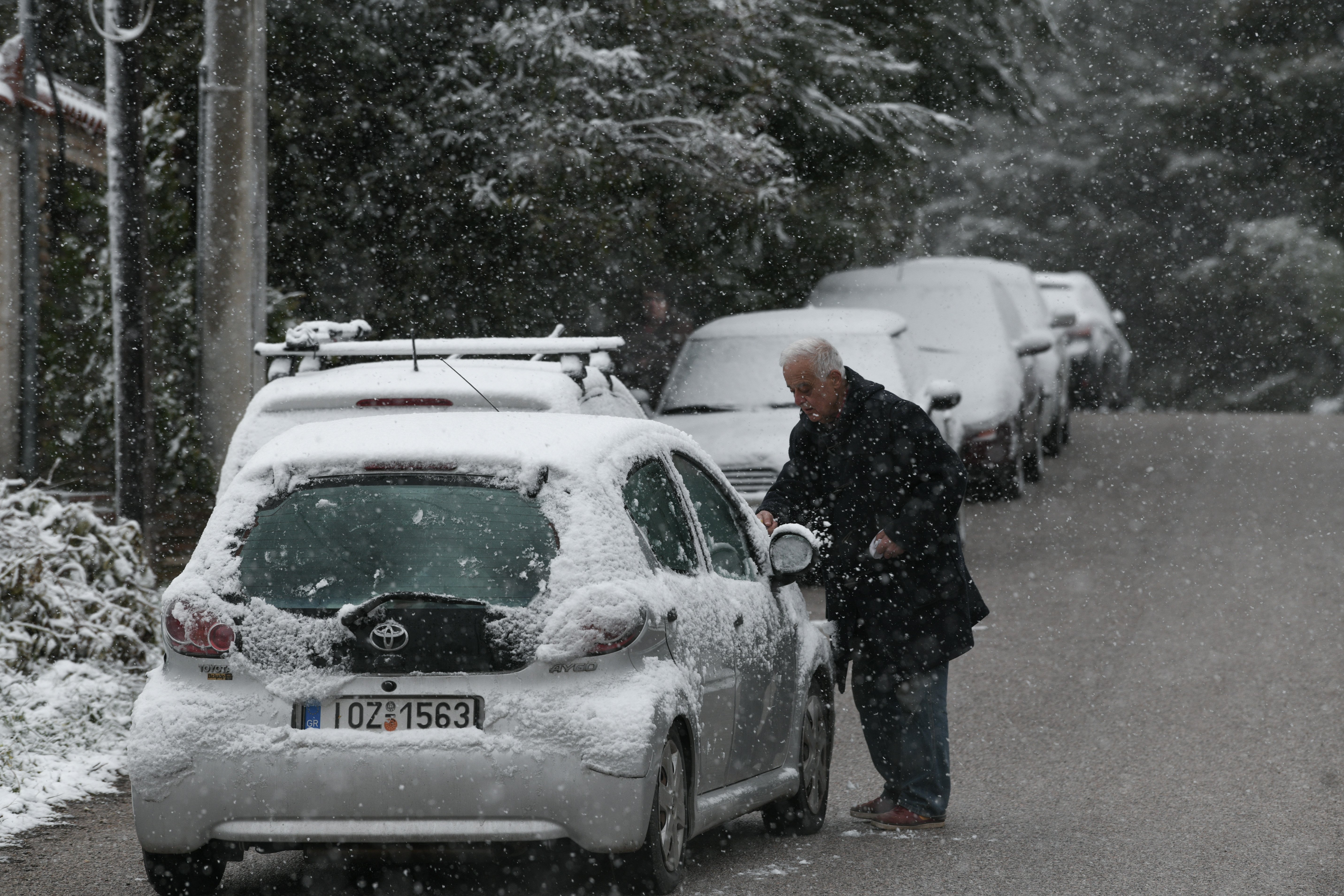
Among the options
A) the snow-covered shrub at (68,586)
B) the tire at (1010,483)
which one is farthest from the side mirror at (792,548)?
the tire at (1010,483)

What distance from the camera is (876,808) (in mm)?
7848

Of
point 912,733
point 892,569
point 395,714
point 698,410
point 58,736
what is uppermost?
point 892,569

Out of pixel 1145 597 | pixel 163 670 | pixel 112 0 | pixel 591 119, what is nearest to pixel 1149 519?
pixel 1145 597

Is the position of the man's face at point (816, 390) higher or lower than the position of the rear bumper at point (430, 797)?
higher

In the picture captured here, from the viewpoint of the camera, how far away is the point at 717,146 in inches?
714

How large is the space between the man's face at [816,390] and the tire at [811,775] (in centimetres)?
97

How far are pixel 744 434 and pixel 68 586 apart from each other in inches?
206

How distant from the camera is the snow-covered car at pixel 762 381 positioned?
1439 centimetres

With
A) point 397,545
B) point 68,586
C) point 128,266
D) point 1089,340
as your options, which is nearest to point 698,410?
point 128,266

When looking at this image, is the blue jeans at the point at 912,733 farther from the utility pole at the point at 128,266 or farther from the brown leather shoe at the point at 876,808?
the utility pole at the point at 128,266

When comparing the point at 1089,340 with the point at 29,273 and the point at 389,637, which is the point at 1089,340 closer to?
the point at 29,273

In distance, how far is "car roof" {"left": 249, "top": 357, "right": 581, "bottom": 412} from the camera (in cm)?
887

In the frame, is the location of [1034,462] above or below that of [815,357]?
below

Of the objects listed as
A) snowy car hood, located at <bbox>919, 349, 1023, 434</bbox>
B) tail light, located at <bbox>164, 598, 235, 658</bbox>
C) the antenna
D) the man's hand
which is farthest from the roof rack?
snowy car hood, located at <bbox>919, 349, 1023, 434</bbox>
